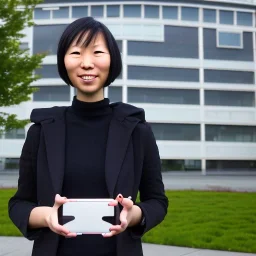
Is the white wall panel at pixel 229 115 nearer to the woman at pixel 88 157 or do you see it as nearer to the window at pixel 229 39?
the window at pixel 229 39

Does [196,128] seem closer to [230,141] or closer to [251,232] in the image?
[230,141]

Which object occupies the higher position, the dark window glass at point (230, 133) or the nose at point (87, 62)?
the dark window glass at point (230, 133)

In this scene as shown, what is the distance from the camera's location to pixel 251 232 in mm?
5797

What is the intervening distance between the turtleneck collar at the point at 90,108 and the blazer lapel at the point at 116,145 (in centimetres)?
6

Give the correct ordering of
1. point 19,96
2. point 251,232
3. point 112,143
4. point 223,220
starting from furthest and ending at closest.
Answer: point 19,96
point 223,220
point 251,232
point 112,143

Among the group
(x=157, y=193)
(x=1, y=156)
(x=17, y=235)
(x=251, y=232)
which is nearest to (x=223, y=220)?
(x=251, y=232)

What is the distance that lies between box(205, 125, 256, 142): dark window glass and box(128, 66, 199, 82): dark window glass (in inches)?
183

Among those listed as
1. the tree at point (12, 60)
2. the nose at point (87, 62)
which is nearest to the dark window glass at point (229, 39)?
the tree at point (12, 60)

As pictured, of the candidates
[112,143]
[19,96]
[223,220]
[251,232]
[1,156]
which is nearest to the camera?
[112,143]

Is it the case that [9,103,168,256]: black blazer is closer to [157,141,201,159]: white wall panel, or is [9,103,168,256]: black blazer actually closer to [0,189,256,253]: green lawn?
[0,189,256,253]: green lawn

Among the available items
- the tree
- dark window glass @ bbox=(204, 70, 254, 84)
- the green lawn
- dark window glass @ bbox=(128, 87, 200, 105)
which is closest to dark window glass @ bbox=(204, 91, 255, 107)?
dark window glass @ bbox=(204, 70, 254, 84)

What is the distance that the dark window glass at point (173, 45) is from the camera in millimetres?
30828

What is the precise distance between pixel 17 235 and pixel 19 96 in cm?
625

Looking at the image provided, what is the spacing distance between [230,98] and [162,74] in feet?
21.5
